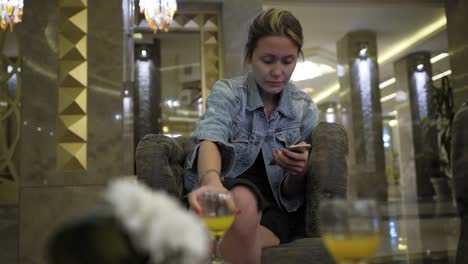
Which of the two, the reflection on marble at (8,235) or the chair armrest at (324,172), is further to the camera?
the reflection on marble at (8,235)

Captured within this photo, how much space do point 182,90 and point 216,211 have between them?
6.64 meters

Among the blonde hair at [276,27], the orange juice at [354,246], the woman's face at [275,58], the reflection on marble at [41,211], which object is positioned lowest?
the reflection on marble at [41,211]

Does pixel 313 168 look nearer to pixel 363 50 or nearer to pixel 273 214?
pixel 273 214

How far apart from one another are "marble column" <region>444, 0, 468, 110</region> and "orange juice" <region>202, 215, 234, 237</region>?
5706 millimetres

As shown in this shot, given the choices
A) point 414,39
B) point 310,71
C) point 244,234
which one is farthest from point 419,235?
point 310,71

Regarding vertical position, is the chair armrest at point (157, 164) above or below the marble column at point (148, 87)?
below

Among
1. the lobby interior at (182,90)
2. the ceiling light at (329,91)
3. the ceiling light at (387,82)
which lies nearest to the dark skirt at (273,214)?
the lobby interior at (182,90)

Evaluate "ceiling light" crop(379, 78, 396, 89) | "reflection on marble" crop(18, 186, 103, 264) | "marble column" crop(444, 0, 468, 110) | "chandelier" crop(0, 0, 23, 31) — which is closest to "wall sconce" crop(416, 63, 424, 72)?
"ceiling light" crop(379, 78, 396, 89)

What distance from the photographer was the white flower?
407mm

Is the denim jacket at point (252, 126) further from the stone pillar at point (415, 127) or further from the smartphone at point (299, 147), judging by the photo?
the stone pillar at point (415, 127)

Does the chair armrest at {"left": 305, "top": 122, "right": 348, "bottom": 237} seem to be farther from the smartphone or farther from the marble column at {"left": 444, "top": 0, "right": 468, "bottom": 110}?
the marble column at {"left": 444, "top": 0, "right": 468, "bottom": 110}

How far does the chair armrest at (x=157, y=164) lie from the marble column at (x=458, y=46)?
5.19 meters

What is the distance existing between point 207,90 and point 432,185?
17.5 ft

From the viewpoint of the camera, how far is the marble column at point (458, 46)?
5863 mm
